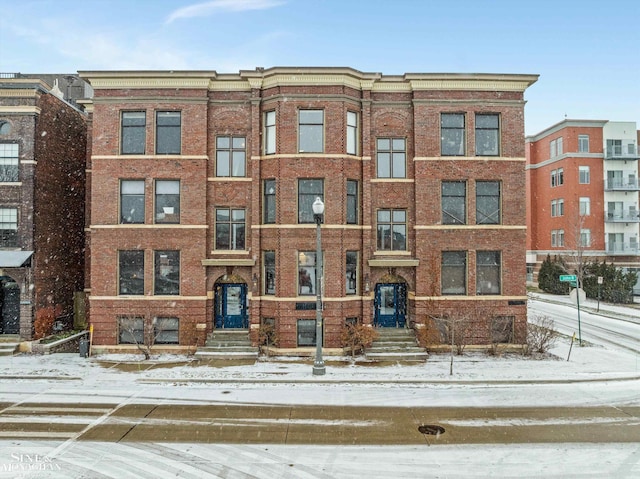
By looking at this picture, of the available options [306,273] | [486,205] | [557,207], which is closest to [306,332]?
[306,273]

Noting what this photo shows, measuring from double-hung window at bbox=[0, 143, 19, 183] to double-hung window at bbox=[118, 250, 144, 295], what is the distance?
262 inches

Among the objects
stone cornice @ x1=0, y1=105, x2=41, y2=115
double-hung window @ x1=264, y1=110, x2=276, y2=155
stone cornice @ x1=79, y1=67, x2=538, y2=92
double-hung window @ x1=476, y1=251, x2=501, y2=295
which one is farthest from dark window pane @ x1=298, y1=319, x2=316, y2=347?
stone cornice @ x1=0, y1=105, x2=41, y2=115

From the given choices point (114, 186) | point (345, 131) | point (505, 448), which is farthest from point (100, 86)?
point (505, 448)

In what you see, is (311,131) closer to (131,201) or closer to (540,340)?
(131,201)

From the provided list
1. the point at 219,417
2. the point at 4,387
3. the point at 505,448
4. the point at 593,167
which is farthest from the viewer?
the point at 593,167

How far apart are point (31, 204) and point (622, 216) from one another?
49.3 m

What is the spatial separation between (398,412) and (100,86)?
1826 centimetres

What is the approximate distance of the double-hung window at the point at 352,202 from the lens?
2025 cm

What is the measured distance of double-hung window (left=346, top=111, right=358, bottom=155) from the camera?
2031 centimetres

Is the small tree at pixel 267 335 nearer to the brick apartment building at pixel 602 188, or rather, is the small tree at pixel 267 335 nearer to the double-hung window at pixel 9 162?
the double-hung window at pixel 9 162

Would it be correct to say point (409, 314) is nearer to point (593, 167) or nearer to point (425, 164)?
point (425, 164)

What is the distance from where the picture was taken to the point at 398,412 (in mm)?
12961

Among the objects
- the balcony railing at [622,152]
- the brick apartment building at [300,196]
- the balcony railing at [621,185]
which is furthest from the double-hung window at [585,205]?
the brick apartment building at [300,196]

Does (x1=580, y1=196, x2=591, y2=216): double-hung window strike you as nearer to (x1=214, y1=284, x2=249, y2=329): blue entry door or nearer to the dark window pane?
the dark window pane
